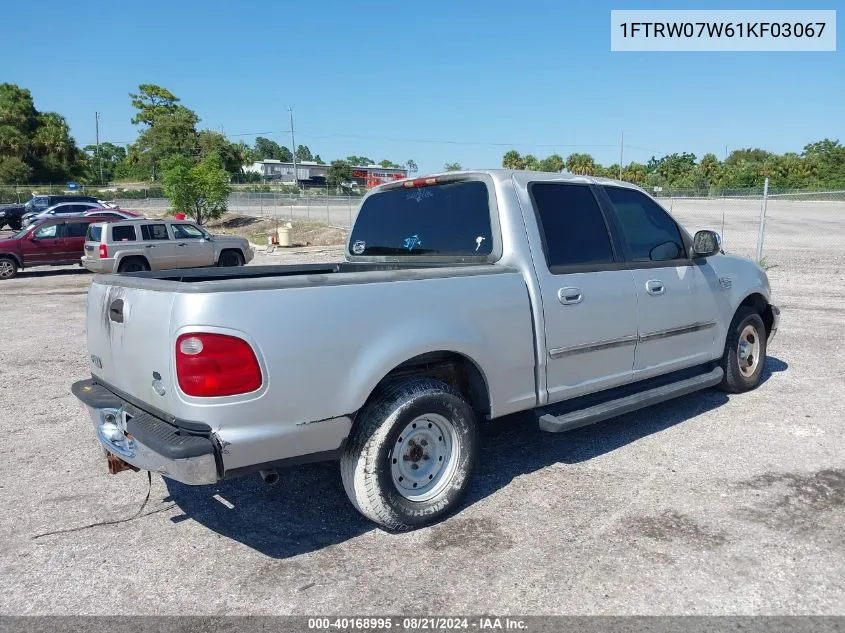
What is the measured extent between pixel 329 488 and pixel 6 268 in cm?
1721

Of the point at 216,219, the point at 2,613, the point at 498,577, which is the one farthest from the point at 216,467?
the point at 216,219

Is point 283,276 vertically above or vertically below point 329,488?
above

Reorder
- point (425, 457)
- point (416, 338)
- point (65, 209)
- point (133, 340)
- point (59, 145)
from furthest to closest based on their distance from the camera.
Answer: point (59, 145) < point (65, 209) < point (425, 457) < point (416, 338) < point (133, 340)

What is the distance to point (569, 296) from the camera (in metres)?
4.21

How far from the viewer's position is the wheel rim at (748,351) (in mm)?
5988

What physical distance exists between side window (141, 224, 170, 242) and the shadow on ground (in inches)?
553

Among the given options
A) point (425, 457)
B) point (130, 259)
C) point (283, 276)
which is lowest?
point (425, 457)

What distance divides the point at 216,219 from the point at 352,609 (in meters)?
36.3

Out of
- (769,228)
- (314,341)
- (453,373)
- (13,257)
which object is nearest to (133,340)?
(314,341)

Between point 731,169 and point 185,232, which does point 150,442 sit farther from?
point 731,169

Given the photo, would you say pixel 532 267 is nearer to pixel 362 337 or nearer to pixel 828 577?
pixel 362 337

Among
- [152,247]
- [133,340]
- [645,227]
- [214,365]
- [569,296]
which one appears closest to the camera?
[214,365]

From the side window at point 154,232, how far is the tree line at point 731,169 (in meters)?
39.3

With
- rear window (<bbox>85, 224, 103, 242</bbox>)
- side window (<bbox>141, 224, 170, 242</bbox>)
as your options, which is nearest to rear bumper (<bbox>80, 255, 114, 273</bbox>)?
rear window (<bbox>85, 224, 103, 242</bbox>)
